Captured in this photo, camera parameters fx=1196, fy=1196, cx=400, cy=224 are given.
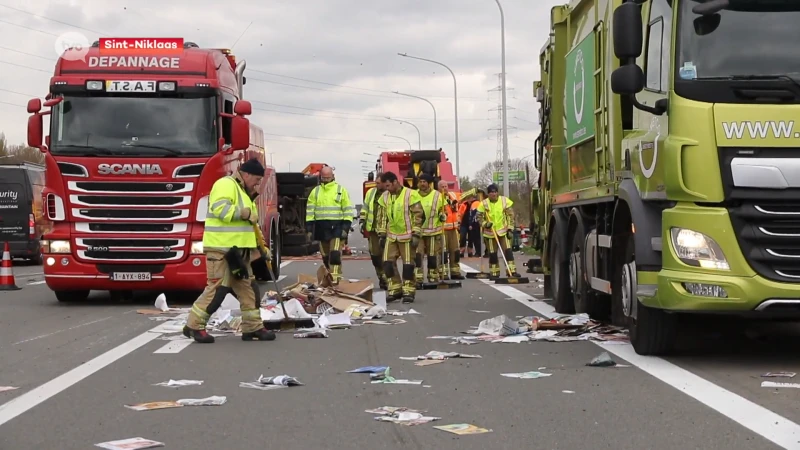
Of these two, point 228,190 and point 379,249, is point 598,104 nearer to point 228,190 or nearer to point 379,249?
point 228,190

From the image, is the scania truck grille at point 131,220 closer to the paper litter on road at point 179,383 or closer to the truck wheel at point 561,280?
the truck wheel at point 561,280

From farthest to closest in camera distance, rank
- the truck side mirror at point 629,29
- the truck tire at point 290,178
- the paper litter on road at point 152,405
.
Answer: the truck tire at point 290,178 < the truck side mirror at point 629,29 < the paper litter on road at point 152,405

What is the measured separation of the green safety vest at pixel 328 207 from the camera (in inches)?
749

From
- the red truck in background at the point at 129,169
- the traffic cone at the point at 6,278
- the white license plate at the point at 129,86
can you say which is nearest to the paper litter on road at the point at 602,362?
the red truck in background at the point at 129,169

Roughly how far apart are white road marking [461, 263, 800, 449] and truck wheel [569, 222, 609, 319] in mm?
1738

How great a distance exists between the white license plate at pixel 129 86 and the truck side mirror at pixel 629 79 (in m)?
8.34

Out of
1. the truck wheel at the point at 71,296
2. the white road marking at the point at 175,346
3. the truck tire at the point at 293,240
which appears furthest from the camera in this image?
the truck tire at the point at 293,240

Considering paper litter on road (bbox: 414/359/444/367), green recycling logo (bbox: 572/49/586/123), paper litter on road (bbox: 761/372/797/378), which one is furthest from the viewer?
green recycling logo (bbox: 572/49/586/123)

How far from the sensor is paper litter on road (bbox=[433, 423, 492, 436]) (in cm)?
666

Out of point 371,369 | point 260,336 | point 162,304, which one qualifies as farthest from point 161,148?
point 371,369

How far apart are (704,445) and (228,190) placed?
6.37m

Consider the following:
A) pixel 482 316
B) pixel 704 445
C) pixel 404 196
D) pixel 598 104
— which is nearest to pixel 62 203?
pixel 404 196

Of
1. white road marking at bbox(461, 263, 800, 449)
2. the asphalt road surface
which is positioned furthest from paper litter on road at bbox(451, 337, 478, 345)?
white road marking at bbox(461, 263, 800, 449)

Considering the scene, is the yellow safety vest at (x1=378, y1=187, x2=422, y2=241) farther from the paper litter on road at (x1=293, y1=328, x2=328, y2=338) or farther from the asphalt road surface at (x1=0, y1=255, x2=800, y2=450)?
the paper litter on road at (x1=293, y1=328, x2=328, y2=338)
